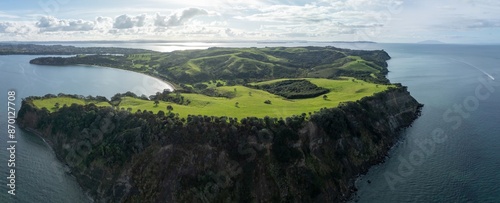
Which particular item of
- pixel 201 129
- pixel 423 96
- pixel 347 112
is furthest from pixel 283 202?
pixel 423 96

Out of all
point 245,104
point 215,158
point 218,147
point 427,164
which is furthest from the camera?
point 245,104

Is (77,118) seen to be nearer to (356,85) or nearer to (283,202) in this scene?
(283,202)

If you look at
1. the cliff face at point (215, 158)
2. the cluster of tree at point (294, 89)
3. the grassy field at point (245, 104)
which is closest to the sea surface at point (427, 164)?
the cliff face at point (215, 158)

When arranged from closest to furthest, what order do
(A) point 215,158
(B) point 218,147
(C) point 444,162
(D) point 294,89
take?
(A) point 215,158 < (B) point 218,147 < (C) point 444,162 < (D) point 294,89

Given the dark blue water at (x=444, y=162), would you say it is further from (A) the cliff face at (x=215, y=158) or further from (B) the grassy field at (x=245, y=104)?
(B) the grassy field at (x=245, y=104)

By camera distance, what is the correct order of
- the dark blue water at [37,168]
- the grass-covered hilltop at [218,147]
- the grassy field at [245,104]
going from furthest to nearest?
the grassy field at [245,104], the dark blue water at [37,168], the grass-covered hilltop at [218,147]

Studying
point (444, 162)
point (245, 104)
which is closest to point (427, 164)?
point (444, 162)

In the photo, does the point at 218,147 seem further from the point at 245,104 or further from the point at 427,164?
the point at 427,164

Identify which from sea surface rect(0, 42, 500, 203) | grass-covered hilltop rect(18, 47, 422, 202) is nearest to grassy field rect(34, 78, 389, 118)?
grass-covered hilltop rect(18, 47, 422, 202)
